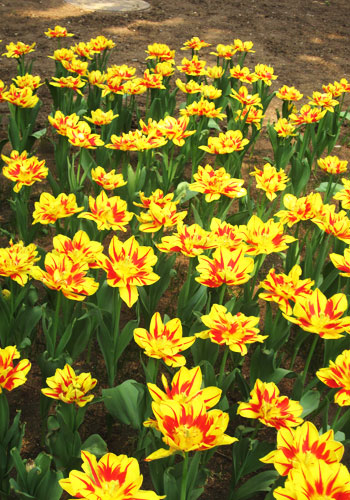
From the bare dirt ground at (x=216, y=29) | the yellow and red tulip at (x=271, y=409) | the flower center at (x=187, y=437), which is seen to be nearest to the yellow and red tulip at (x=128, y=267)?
the yellow and red tulip at (x=271, y=409)

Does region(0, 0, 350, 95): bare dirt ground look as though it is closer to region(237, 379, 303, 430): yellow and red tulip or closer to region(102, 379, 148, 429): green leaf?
region(102, 379, 148, 429): green leaf

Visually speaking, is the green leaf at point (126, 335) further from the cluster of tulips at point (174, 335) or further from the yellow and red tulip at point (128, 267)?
the yellow and red tulip at point (128, 267)

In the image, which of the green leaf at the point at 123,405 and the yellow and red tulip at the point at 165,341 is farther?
the green leaf at the point at 123,405

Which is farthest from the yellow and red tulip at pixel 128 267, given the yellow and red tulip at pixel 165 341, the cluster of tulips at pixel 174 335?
the yellow and red tulip at pixel 165 341

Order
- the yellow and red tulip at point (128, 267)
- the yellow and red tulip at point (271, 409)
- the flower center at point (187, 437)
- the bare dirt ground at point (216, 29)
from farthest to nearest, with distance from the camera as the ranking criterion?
the bare dirt ground at point (216, 29), the yellow and red tulip at point (128, 267), the yellow and red tulip at point (271, 409), the flower center at point (187, 437)

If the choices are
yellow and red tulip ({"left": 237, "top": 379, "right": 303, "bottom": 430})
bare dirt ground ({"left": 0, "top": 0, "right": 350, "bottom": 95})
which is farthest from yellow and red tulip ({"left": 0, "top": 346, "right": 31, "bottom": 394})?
bare dirt ground ({"left": 0, "top": 0, "right": 350, "bottom": 95})

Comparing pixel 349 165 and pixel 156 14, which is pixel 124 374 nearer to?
pixel 349 165

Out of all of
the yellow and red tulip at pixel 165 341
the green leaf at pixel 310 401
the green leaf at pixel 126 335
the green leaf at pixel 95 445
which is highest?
the yellow and red tulip at pixel 165 341

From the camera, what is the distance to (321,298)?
165cm

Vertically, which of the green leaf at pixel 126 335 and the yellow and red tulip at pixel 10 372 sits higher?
the yellow and red tulip at pixel 10 372

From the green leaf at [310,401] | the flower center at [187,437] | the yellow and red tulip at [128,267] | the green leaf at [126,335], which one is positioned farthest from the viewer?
the green leaf at [126,335]

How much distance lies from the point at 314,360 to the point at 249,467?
0.74 meters

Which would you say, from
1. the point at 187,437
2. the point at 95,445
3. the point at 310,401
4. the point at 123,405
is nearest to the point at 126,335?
the point at 123,405

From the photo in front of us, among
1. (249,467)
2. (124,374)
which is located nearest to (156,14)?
(124,374)
